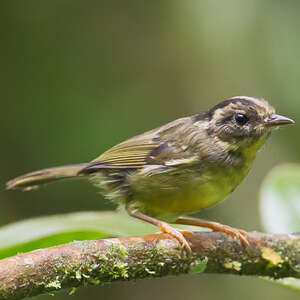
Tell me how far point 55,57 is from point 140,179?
4.13 metres

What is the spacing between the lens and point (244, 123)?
10.9 feet

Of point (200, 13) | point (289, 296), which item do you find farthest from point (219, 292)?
point (200, 13)

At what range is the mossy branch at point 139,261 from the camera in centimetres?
214

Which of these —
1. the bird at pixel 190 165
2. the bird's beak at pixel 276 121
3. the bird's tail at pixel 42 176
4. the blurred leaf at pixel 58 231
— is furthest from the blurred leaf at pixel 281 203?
the bird's tail at pixel 42 176

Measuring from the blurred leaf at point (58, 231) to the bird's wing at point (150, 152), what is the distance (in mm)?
504

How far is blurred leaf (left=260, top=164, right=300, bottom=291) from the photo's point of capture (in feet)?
10.4

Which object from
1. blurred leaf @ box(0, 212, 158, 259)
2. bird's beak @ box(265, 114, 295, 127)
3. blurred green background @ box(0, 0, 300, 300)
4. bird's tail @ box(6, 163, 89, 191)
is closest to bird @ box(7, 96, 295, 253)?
bird's beak @ box(265, 114, 295, 127)

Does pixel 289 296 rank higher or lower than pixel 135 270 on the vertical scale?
lower

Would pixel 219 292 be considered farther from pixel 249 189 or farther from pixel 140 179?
pixel 140 179

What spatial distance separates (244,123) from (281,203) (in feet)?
1.70

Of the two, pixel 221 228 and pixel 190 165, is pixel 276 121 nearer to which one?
pixel 190 165

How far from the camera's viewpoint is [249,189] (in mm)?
6422

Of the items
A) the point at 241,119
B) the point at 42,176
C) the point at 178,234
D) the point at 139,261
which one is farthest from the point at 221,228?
the point at 42,176

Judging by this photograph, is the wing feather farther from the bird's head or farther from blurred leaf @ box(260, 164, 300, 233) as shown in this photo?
blurred leaf @ box(260, 164, 300, 233)
